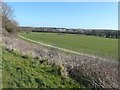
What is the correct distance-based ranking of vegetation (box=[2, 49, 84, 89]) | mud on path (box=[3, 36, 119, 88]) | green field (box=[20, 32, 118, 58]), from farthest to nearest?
green field (box=[20, 32, 118, 58]) < mud on path (box=[3, 36, 119, 88]) < vegetation (box=[2, 49, 84, 89])

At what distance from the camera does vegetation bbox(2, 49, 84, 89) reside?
8.32 m

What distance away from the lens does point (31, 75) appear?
360 inches

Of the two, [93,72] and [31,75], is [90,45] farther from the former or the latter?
[31,75]

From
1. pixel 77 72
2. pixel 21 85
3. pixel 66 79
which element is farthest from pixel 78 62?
pixel 21 85

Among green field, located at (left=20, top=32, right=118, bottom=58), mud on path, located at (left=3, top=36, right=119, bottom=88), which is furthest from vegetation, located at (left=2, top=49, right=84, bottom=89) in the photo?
green field, located at (left=20, top=32, right=118, bottom=58)

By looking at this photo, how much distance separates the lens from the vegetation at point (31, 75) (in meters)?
8.32

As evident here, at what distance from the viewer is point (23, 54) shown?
11.7 m

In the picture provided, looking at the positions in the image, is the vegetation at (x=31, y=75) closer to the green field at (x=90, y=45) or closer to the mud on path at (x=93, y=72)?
the mud on path at (x=93, y=72)

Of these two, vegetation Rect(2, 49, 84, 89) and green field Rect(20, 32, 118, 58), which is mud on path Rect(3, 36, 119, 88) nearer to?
vegetation Rect(2, 49, 84, 89)

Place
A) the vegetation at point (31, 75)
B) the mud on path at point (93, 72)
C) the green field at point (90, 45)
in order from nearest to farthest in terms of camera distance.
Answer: the vegetation at point (31, 75) < the mud on path at point (93, 72) < the green field at point (90, 45)

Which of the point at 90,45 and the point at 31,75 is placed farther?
the point at 90,45

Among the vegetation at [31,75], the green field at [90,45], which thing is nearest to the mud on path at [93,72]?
the vegetation at [31,75]

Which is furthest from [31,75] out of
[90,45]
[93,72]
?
[90,45]

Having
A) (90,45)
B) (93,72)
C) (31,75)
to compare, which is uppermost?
(31,75)
